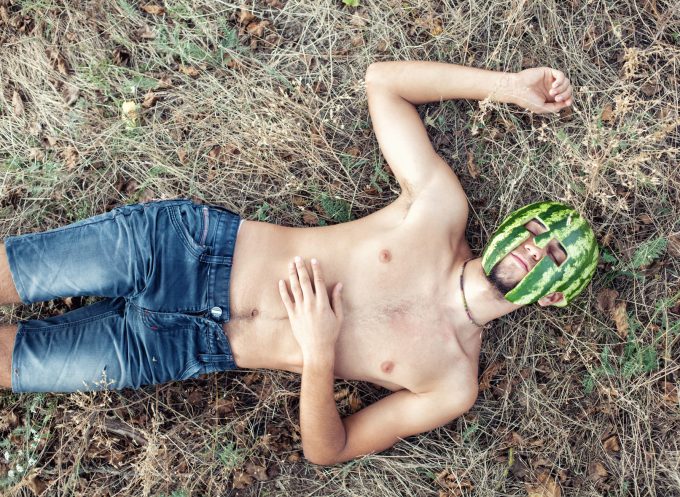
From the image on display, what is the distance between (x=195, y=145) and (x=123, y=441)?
9.30 ft

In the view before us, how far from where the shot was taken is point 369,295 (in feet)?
14.3

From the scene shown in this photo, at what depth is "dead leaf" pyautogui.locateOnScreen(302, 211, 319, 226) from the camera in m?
5.34

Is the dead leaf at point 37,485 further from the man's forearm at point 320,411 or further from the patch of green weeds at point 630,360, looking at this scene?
the patch of green weeds at point 630,360

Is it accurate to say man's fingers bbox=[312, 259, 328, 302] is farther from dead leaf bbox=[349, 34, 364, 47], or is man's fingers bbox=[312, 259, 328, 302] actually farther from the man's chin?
dead leaf bbox=[349, 34, 364, 47]

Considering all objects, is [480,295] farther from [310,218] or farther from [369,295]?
[310,218]

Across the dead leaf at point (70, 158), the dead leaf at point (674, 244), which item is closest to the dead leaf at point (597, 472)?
the dead leaf at point (674, 244)

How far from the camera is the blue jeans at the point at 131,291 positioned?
4.15m

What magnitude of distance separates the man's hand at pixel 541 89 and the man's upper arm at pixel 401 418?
7.98 feet

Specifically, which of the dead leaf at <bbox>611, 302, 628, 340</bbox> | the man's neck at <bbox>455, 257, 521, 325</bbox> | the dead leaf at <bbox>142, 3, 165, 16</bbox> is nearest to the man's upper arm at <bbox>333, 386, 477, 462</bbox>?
the man's neck at <bbox>455, 257, 521, 325</bbox>

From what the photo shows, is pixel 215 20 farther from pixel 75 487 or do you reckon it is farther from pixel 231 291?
pixel 75 487

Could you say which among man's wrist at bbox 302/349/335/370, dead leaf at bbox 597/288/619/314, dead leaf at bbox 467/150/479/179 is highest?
dead leaf at bbox 467/150/479/179

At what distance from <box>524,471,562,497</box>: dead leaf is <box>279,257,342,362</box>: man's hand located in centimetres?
A: 244

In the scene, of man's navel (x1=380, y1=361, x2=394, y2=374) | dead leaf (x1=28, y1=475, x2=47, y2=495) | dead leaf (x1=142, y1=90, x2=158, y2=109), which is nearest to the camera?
man's navel (x1=380, y1=361, x2=394, y2=374)

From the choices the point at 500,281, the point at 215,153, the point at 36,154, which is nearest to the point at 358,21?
the point at 215,153
